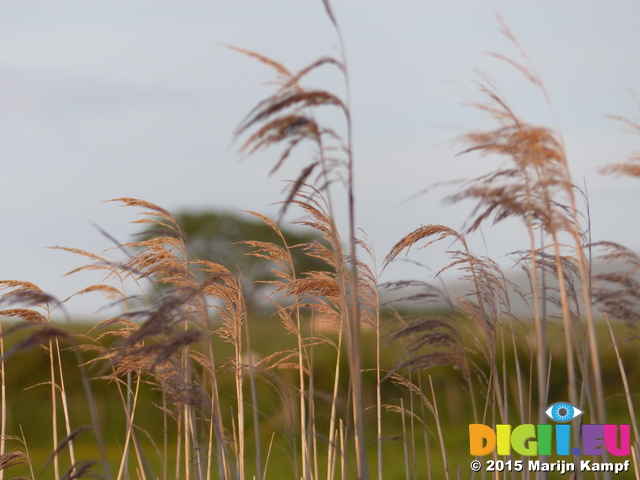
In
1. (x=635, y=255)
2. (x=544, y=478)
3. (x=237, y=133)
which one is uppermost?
(x=237, y=133)

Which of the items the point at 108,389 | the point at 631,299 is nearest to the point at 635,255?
the point at 631,299

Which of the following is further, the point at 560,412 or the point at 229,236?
the point at 229,236

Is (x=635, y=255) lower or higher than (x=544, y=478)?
Answer: higher

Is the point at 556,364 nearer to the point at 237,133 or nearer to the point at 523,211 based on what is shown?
the point at 523,211

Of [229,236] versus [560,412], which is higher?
[229,236]

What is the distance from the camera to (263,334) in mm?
18719

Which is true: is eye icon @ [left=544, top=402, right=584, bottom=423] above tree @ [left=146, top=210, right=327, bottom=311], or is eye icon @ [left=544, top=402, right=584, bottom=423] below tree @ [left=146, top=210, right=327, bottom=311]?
below

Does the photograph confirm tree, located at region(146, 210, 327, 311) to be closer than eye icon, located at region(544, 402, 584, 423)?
No

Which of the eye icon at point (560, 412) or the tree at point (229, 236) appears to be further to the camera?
the tree at point (229, 236)

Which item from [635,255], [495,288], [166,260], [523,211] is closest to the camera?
[523,211]

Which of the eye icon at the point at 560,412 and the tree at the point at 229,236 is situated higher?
the tree at the point at 229,236

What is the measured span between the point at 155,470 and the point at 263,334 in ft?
22.1

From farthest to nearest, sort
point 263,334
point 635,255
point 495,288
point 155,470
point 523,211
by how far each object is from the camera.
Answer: point 263,334, point 155,470, point 495,288, point 635,255, point 523,211

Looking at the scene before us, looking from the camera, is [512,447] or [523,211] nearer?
[523,211]
